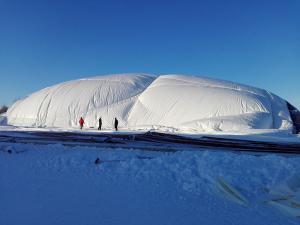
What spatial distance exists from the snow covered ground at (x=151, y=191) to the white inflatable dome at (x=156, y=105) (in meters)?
18.4

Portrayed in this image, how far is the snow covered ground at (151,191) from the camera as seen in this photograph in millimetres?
5578

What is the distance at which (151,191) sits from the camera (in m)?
6.98

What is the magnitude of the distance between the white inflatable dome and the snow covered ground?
1841 cm

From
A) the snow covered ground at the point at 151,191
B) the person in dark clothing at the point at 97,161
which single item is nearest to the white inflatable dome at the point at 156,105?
the person in dark clothing at the point at 97,161

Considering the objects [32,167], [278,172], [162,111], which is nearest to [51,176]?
[32,167]

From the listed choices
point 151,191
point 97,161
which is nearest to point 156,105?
point 97,161

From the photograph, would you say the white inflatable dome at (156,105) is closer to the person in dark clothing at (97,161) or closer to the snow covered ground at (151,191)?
the person in dark clothing at (97,161)

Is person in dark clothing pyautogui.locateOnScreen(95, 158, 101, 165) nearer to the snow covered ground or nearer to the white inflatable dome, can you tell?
the snow covered ground

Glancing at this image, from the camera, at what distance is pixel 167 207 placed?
6.09m

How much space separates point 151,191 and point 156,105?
24868 mm

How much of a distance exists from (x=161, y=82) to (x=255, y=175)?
Result: 27538mm

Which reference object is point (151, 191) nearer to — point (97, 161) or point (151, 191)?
point (151, 191)

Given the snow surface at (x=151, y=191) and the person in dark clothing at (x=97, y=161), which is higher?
the person in dark clothing at (x=97, y=161)

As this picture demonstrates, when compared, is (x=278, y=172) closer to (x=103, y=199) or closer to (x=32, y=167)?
(x=103, y=199)
